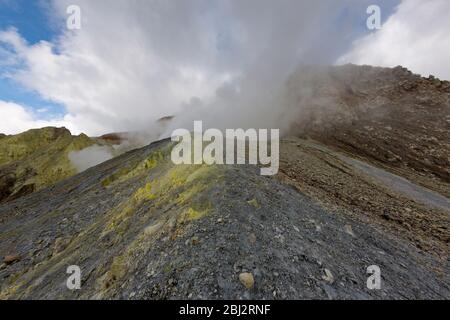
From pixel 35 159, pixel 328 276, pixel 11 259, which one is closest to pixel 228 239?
pixel 328 276

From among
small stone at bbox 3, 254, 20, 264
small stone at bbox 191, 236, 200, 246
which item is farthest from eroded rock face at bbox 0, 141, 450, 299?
small stone at bbox 3, 254, 20, 264

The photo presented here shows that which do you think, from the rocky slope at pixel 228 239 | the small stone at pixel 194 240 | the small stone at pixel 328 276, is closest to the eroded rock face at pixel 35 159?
the rocky slope at pixel 228 239

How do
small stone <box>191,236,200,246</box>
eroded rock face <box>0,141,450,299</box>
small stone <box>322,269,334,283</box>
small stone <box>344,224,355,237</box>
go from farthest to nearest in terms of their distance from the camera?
small stone <box>344,224,355,237</box>, small stone <box>191,236,200,246</box>, small stone <box>322,269,334,283</box>, eroded rock face <box>0,141,450,299</box>

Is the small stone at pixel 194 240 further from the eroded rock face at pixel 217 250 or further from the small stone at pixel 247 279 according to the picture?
the small stone at pixel 247 279

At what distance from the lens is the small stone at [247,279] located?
4.14 m

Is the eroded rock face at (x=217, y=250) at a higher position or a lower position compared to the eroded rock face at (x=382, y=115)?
lower

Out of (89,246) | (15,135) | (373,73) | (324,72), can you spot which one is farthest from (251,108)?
(15,135)

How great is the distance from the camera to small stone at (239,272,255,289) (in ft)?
13.6

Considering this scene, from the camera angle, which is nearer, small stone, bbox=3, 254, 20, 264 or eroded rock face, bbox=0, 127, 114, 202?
small stone, bbox=3, 254, 20, 264

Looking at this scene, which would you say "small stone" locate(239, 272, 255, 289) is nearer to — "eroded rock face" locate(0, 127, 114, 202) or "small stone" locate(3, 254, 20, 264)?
"small stone" locate(3, 254, 20, 264)

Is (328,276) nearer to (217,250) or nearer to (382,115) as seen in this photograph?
(217,250)

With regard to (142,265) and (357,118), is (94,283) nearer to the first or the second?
(142,265)

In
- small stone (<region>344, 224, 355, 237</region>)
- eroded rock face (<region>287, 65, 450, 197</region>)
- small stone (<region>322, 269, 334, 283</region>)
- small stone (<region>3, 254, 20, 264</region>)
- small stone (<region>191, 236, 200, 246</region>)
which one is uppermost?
eroded rock face (<region>287, 65, 450, 197</region>)

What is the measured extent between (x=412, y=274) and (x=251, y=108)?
36283 mm
